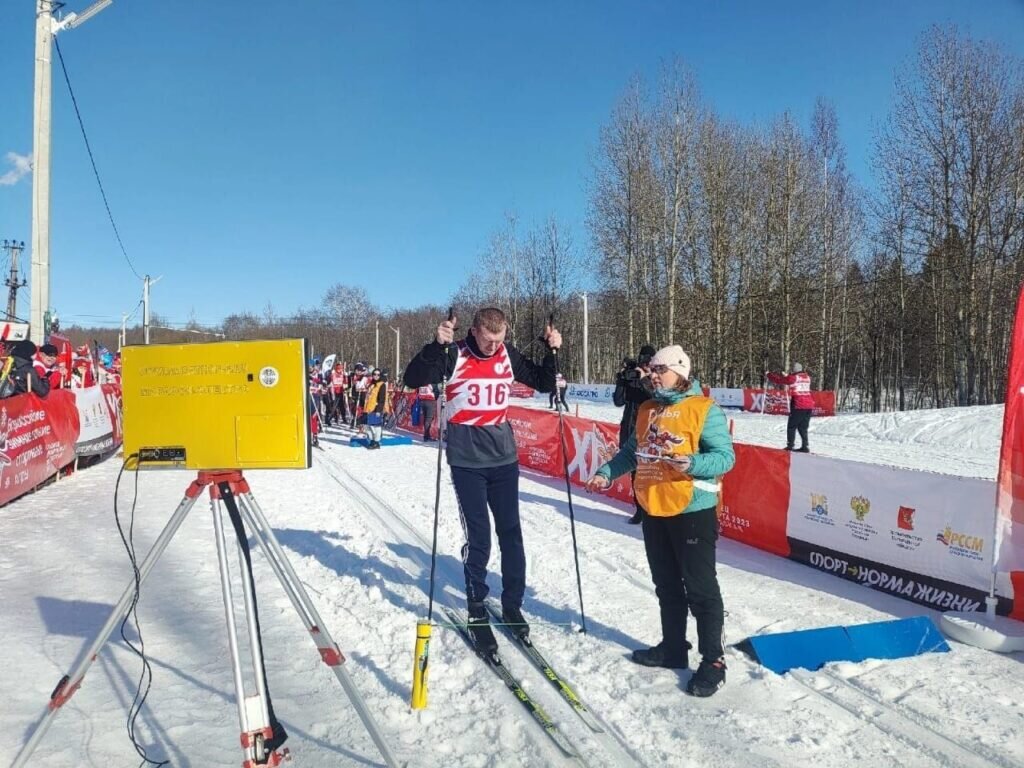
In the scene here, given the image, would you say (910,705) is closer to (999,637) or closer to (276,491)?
(999,637)

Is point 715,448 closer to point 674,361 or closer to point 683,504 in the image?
point 683,504

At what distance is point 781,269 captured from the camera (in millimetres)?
37250

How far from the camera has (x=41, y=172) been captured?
1281cm

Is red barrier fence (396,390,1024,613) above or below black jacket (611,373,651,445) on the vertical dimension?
below

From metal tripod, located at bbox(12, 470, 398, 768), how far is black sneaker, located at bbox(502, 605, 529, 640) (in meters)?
1.56

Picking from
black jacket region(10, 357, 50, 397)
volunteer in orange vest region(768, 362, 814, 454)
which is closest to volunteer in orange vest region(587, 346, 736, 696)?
black jacket region(10, 357, 50, 397)

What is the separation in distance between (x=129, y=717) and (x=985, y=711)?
428cm

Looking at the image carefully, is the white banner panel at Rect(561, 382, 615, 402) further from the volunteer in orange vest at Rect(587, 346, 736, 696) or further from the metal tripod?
the metal tripod

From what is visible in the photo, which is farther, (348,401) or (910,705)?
(348,401)

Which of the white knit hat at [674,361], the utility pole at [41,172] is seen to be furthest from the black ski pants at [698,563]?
the utility pole at [41,172]

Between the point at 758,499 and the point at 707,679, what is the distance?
3893 mm

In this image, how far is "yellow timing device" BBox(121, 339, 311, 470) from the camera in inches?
103

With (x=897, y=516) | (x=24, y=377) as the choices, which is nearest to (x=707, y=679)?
(x=897, y=516)

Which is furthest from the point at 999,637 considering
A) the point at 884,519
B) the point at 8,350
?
the point at 8,350
